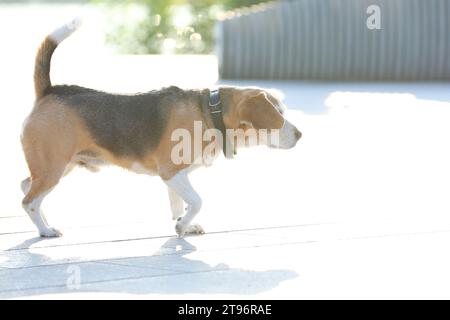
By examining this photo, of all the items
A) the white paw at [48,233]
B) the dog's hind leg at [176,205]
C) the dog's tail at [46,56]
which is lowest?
the white paw at [48,233]

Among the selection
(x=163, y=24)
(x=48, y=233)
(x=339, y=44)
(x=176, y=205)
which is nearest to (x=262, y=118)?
(x=176, y=205)

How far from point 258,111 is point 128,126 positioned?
2.52 ft

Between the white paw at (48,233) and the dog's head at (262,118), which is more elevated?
the dog's head at (262,118)

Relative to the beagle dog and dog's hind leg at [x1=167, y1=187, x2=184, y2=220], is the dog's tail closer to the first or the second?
the beagle dog

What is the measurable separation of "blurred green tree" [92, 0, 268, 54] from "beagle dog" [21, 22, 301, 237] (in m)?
11.8

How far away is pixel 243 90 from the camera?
21.5 feet

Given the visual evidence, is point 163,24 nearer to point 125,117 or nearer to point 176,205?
point 176,205

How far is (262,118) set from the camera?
21.1 ft

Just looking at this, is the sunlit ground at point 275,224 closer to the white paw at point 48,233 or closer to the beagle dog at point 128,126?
the white paw at point 48,233

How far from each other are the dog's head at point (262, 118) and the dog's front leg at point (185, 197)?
0.42 metres

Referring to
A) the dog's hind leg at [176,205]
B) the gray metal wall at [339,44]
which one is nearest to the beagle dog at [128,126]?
the dog's hind leg at [176,205]

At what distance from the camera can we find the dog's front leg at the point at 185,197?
6.43 m
